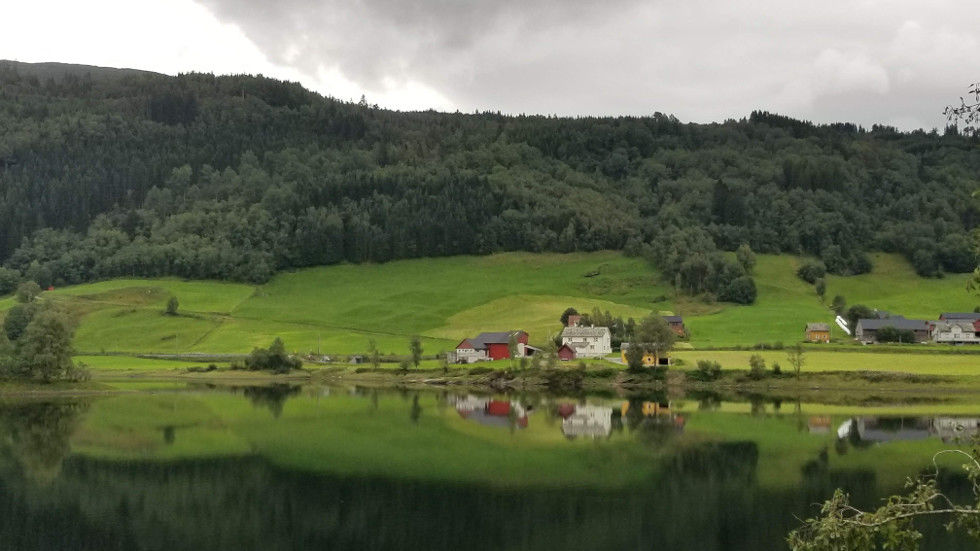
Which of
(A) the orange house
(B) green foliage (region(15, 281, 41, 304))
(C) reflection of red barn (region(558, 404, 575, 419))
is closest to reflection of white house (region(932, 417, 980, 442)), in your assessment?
(C) reflection of red barn (region(558, 404, 575, 419))

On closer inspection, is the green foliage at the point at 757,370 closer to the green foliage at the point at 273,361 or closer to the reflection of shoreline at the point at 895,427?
the reflection of shoreline at the point at 895,427

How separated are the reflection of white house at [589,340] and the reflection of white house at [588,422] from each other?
33.1 m

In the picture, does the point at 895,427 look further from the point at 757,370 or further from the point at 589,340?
the point at 589,340

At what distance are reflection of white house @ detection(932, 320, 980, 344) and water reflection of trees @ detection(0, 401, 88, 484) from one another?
9414cm

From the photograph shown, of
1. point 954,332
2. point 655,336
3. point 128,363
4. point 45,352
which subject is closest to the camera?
point 45,352

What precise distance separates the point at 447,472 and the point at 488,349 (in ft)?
214

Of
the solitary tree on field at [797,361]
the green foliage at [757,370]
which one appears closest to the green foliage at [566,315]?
the solitary tree on field at [797,361]

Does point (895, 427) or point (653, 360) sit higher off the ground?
point (653, 360)

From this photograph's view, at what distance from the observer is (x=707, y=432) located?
199ft

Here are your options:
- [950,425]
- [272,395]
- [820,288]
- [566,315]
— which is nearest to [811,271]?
[820,288]

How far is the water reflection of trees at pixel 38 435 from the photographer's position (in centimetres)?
4797

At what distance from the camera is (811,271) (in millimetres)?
161375

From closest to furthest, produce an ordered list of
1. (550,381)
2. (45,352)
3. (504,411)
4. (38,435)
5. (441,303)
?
(38,435) → (504,411) → (45,352) → (550,381) → (441,303)

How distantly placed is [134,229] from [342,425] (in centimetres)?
A: 13839
